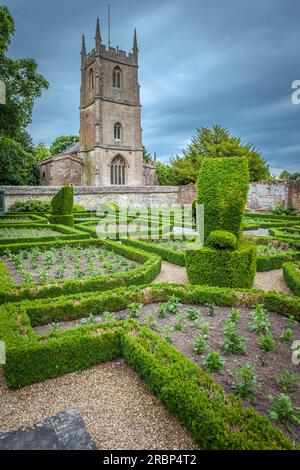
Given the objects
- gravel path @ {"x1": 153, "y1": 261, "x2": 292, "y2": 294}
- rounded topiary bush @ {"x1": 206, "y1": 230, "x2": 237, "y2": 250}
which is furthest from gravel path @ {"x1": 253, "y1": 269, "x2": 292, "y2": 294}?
rounded topiary bush @ {"x1": 206, "y1": 230, "x2": 237, "y2": 250}

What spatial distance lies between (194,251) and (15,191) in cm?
2000

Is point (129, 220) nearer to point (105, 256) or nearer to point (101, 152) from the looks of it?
point (105, 256)

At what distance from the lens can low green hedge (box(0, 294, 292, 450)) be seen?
2.24 meters

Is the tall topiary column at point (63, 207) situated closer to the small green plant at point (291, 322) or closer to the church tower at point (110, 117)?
the small green plant at point (291, 322)

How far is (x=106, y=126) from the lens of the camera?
33750 mm

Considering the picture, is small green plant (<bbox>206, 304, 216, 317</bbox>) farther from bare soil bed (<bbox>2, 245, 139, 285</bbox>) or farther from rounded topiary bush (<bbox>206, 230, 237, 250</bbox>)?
bare soil bed (<bbox>2, 245, 139, 285</bbox>)

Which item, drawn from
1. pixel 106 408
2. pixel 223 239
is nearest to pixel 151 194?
pixel 223 239

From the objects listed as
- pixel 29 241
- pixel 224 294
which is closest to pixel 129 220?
pixel 29 241

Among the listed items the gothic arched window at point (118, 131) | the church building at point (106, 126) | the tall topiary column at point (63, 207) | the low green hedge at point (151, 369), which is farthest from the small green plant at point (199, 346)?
the gothic arched window at point (118, 131)

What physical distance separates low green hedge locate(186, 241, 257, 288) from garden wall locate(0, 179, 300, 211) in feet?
56.0

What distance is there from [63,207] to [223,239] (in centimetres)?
1113

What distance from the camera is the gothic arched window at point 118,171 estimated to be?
3422 cm

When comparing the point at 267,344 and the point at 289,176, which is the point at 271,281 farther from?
the point at 289,176
